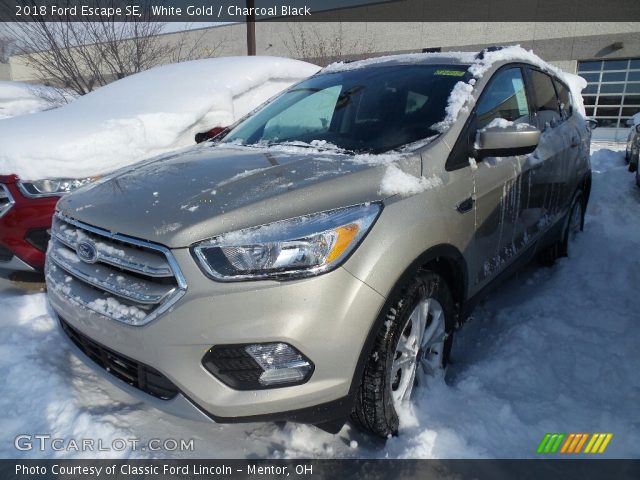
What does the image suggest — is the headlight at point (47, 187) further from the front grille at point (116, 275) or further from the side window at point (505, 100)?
the side window at point (505, 100)

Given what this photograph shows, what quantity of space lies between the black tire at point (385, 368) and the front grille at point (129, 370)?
2.50ft

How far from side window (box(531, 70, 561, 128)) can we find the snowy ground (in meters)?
1.34

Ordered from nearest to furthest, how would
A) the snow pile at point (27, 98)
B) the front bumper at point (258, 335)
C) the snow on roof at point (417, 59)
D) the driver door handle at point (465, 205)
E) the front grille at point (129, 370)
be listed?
the front bumper at point (258, 335) < the front grille at point (129, 370) < the driver door handle at point (465, 205) < the snow on roof at point (417, 59) < the snow pile at point (27, 98)

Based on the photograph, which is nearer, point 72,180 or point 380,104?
point 380,104

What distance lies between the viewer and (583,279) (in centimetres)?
364

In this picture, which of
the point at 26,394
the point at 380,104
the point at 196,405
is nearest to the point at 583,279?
the point at 380,104

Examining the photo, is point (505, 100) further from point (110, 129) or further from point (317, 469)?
point (110, 129)

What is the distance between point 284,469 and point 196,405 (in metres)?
0.54

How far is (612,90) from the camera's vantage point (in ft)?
63.6

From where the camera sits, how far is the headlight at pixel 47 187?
3.17 meters

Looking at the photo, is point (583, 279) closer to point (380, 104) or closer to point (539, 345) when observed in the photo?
point (539, 345)

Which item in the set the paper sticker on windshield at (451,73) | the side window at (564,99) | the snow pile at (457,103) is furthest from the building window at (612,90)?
the snow pile at (457,103)

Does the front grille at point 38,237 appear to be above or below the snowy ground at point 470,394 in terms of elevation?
above

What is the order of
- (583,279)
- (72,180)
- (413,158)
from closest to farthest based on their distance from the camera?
(413,158) → (72,180) → (583,279)
